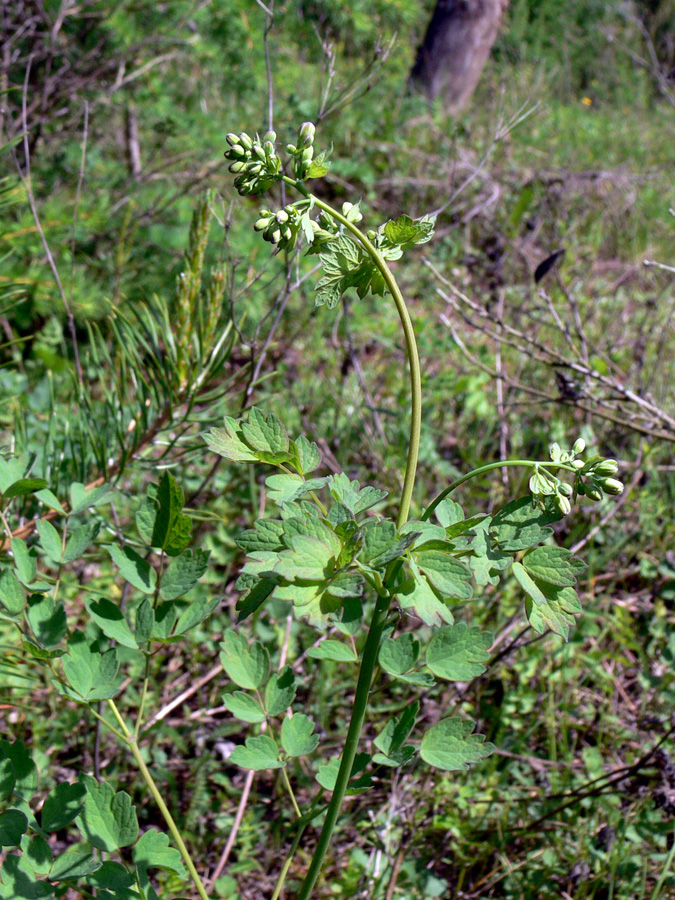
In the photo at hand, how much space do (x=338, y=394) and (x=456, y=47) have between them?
17.7ft

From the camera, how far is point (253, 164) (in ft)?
2.40

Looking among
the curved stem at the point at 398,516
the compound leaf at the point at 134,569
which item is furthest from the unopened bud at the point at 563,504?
the compound leaf at the point at 134,569

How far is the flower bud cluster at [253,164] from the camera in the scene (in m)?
0.73

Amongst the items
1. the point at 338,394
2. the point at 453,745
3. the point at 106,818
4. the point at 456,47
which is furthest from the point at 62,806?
the point at 456,47

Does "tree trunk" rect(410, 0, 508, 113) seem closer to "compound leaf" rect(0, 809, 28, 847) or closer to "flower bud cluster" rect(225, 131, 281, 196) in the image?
"flower bud cluster" rect(225, 131, 281, 196)

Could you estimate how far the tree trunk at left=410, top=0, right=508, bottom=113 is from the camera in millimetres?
6391

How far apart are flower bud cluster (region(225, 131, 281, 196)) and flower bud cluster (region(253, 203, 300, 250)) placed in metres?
0.04

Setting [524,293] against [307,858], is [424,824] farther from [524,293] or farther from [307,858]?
[524,293]

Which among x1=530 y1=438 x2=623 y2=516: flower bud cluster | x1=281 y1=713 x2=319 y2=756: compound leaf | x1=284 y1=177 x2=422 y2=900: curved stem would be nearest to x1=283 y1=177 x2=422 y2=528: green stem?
x1=284 y1=177 x2=422 y2=900: curved stem

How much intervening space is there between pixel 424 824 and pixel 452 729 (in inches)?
32.4

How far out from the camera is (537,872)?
1.42 metres

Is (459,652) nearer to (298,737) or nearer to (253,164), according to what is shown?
(298,737)

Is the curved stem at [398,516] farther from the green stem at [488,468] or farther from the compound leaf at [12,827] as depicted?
the compound leaf at [12,827]

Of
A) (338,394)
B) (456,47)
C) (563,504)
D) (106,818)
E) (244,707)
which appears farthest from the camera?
(456,47)
